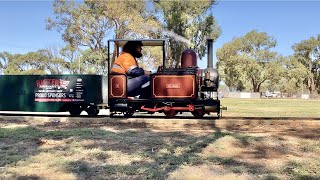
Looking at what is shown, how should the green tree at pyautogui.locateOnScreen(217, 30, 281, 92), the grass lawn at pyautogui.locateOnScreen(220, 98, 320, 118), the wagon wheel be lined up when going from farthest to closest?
the green tree at pyautogui.locateOnScreen(217, 30, 281, 92)
the grass lawn at pyautogui.locateOnScreen(220, 98, 320, 118)
the wagon wheel

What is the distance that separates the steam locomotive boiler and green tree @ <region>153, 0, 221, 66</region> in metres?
25.3

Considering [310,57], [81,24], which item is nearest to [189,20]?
[81,24]

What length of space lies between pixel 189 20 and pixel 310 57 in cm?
5377

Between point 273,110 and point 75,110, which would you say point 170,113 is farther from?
point 273,110

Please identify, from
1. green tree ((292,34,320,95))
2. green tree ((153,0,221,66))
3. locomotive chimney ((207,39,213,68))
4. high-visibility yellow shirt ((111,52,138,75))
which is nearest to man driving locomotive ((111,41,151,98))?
high-visibility yellow shirt ((111,52,138,75))

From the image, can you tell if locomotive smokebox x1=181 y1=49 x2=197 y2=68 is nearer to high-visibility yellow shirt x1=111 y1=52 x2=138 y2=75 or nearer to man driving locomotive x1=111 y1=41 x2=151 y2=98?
man driving locomotive x1=111 y1=41 x2=151 y2=98

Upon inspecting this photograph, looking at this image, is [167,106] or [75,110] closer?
[167,106]

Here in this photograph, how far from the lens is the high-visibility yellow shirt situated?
11.6 meters

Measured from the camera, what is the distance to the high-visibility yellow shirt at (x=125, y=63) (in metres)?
11.6

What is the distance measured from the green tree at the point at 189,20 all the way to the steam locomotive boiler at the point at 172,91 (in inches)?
994

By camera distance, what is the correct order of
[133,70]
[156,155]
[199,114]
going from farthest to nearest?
[199,114] → [133,70] → [156,155]

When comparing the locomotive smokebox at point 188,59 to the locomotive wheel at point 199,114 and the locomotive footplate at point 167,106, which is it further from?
the locomotive wheel at point 199,114

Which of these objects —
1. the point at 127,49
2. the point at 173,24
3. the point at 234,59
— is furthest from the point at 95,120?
the point at 234,59

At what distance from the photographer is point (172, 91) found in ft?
38.0
